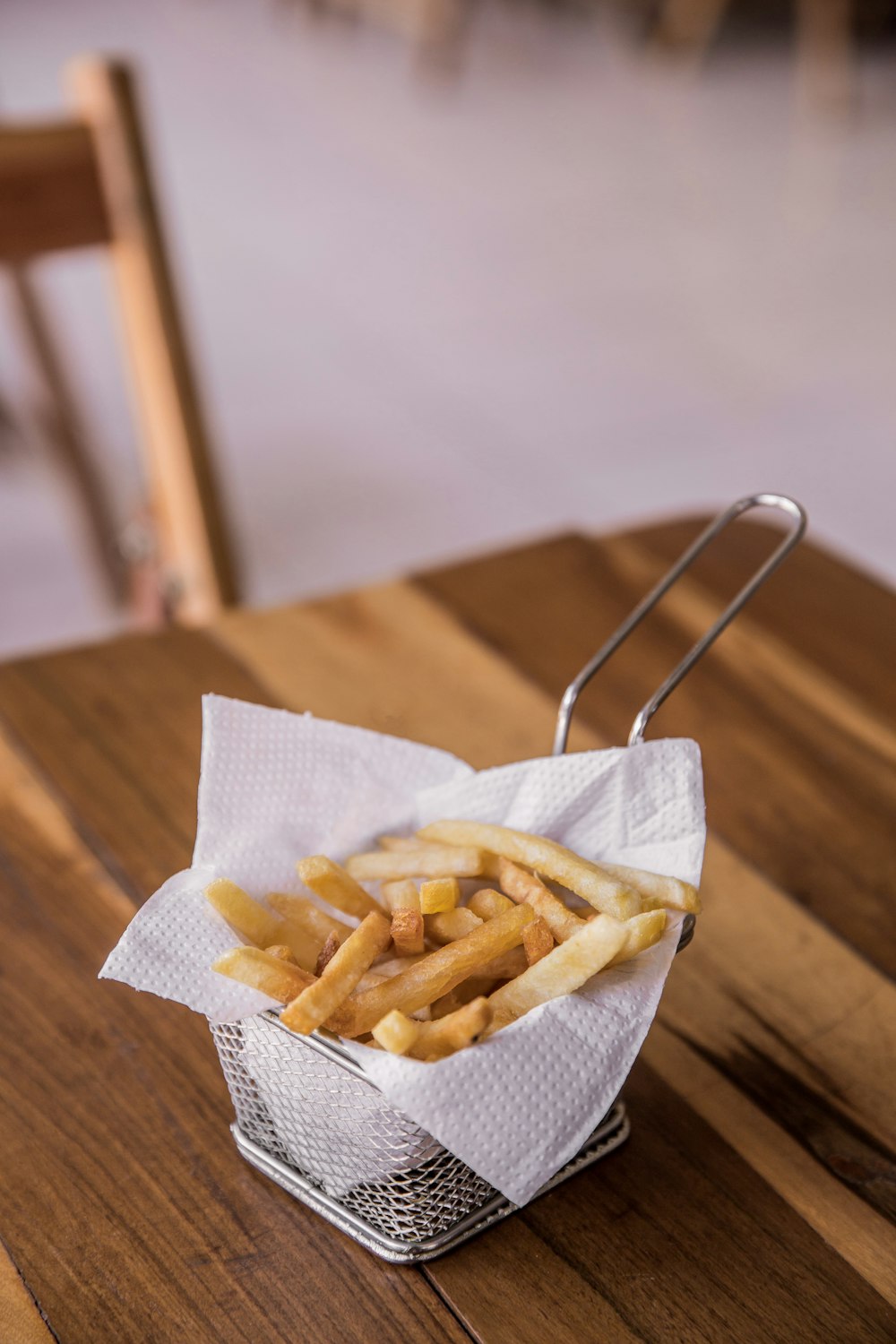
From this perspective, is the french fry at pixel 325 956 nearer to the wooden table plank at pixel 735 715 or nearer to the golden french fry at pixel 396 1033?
the golden french fry at pixel 396 1033

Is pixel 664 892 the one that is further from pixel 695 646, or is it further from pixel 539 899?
pixel 695 646

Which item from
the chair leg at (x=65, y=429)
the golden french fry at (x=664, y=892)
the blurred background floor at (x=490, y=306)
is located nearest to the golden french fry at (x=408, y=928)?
the golden french fry at (x=664, y=892)

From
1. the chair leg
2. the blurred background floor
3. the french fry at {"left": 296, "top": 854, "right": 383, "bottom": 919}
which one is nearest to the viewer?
the french fry at {"left": 296, "top": 854, "right": 383, "bottom": 919}

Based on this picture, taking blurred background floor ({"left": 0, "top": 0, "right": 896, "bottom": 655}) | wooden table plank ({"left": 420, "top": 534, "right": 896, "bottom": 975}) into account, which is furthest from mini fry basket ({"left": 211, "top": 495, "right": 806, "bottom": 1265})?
blurred background floor ({"left": 0, "top": 0, "right": 896, "bottom": 655})

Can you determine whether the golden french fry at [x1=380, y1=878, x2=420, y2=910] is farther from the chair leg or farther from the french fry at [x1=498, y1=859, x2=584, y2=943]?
the chair leg

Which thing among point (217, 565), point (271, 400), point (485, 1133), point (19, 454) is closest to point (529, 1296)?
point (485, 1133)

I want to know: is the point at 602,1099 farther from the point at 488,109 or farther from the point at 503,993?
the point at 488,109
